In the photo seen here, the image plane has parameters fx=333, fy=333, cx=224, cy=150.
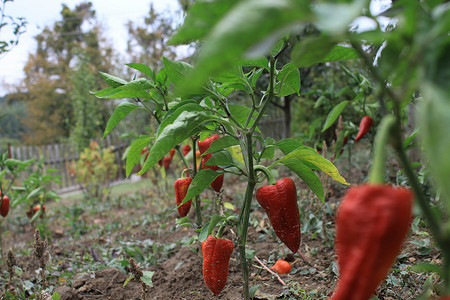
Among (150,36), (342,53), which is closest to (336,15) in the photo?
(342,53)

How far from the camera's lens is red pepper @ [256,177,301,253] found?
2.91 feet

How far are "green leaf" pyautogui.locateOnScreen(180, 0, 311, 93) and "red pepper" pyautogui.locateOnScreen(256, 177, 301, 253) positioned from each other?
23.6 inches

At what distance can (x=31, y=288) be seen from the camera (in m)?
1.88

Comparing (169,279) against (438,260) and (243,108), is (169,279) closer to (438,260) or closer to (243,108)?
(243,108)

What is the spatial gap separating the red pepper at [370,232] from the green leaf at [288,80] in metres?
0.48

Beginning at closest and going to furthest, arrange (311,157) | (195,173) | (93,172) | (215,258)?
(311,157), (215,258), (195,173), (93,172)

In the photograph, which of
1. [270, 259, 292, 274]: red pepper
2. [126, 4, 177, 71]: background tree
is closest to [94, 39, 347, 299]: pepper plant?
[270, 259, 292, 274]: red pepper

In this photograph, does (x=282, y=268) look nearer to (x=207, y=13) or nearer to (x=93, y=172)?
(x=207, y=13)

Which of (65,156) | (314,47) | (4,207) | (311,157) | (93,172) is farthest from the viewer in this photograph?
(65,156)

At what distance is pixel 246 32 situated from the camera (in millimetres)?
312

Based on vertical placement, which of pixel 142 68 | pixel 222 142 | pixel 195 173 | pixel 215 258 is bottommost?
pixel 215 258

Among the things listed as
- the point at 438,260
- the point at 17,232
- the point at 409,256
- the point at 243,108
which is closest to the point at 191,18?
the point at 243,108

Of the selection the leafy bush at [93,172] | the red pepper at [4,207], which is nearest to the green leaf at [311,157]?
the red pepper at [4,207]

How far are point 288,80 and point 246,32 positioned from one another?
60cm
